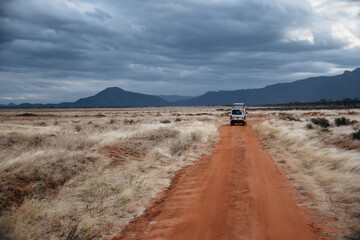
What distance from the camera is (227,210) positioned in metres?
6.89

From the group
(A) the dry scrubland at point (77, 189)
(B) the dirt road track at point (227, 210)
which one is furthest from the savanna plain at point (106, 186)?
(B) the dirt road track at point (227, 210)

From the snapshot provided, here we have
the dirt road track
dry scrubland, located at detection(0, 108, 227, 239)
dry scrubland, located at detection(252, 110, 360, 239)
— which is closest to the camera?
the dirt road track

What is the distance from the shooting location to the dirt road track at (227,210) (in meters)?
5.67

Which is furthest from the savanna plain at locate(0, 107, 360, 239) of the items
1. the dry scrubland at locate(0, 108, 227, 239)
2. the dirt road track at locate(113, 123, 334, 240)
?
the dirt road track at locate(113, 123, 334, 240)

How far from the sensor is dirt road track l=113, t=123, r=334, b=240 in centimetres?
567

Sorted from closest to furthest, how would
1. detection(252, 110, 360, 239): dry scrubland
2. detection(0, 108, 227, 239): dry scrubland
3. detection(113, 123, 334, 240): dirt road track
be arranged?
detection(113, 123, 334, 240): dirt road track < detection(0, 108, 227, 239): dry scrubland < detection(252, 110, 360, 239): dry scrubland

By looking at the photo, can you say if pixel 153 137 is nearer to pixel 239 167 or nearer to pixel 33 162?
pixel 239 167

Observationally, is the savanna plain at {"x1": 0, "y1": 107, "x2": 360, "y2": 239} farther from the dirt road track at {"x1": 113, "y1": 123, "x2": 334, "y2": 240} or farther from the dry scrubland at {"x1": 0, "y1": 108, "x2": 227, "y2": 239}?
the dirt road track at {"x1": 113, "y1": 123, "x2": 334, "y2": 240}

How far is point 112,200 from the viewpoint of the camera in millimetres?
7617

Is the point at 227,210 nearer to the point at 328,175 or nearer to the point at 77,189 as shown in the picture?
the point at 77,189

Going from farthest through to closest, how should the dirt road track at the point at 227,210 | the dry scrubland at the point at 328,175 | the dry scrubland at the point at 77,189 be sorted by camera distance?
the dry scrubland at the point at 328,175 < the dry scrubland at the point at 77,189 < the dirt road track at the point at 227,210

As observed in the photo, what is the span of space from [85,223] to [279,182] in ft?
20.6

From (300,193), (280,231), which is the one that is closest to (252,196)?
(300,193)

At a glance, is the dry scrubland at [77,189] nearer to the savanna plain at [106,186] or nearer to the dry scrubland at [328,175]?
the savanna plain at [106,186]
